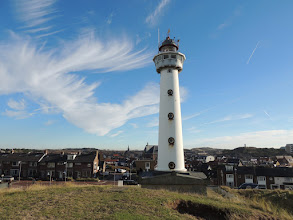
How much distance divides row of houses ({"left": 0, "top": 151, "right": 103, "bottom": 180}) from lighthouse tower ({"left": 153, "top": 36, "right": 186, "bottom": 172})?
3327 cm

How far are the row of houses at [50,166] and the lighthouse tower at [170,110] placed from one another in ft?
109

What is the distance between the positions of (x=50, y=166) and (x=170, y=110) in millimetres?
41818

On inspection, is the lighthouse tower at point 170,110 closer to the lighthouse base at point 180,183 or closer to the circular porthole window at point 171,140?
the circular porthole window at point 171,140

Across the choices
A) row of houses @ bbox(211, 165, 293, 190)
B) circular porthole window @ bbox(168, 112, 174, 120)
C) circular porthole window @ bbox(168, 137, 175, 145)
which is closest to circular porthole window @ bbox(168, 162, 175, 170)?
circular porthole window @ bbox(168, 137, 175, 145)

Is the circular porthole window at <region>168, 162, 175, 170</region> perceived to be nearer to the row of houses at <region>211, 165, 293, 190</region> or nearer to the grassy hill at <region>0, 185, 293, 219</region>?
the grassy hill at <region>0, 185, 293, 219</region>

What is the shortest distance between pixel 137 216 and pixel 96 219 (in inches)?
71.6

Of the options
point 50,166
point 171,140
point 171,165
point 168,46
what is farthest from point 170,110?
point 50,166

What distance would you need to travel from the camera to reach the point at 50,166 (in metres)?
49.8

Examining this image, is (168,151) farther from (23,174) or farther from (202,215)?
(23,174)

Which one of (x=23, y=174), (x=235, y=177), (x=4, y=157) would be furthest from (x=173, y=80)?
(x=4, y=157)

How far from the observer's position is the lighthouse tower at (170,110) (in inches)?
816

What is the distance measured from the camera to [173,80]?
74.1 ft

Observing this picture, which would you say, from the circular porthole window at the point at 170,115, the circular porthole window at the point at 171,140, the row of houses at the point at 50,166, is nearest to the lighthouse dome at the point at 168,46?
the circular porthole window at the point at 170,115

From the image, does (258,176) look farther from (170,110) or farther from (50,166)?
(50,166)
